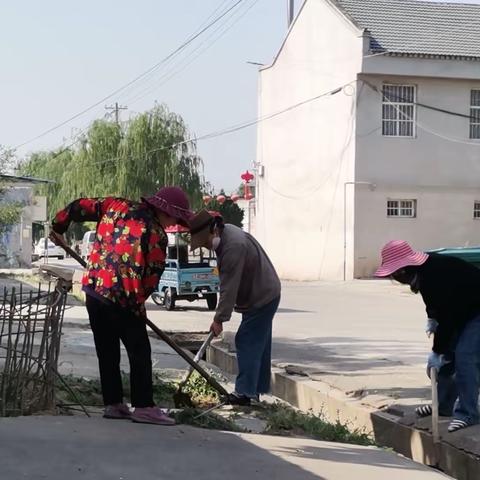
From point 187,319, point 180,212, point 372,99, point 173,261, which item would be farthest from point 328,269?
point 180,212

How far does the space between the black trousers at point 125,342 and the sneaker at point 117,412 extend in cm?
4

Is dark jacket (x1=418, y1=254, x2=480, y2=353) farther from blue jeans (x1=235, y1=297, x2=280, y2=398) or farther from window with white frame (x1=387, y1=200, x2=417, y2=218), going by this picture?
window with white frame (x1=387, y1=200, x2=417, y2=218)

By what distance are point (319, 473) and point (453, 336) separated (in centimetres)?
164

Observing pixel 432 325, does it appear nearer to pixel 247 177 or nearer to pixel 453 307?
pixel 453 307

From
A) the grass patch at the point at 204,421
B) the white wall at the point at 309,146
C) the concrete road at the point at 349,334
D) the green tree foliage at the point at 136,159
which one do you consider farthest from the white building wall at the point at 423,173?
the grass patch at the point at 204,421

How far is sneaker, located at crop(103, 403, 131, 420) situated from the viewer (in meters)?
5.49

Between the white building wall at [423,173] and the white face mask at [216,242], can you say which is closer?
the white face mask at [216,242]

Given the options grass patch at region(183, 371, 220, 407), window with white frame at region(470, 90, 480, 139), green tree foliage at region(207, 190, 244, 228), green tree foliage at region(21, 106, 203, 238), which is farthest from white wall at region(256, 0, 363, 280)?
grass patch at region(183, 371, 220, 407)

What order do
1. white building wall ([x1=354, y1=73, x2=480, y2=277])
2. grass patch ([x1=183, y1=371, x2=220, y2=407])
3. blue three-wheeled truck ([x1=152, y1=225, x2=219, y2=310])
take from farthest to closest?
1. white building wall ([x1=354, y1=73, x2=480, y2=277])
2. blue three-wheeled truck ([x1=152, y1=225, x2=219, y2=310])
3. grass patch ([x1=183, y1=371, x2=220, y2=407])

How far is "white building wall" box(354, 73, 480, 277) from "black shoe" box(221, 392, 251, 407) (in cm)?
2174

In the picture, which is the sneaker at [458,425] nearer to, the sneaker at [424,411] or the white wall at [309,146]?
the sneaker at [424,411]

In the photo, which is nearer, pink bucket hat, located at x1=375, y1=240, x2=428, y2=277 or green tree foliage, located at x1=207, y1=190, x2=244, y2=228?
pink bucket hat, located at x1=375, y1=240, x2=428, y2=277

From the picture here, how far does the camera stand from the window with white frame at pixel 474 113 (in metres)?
28.8

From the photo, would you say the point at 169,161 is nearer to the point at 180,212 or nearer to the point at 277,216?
the point at 277,216
